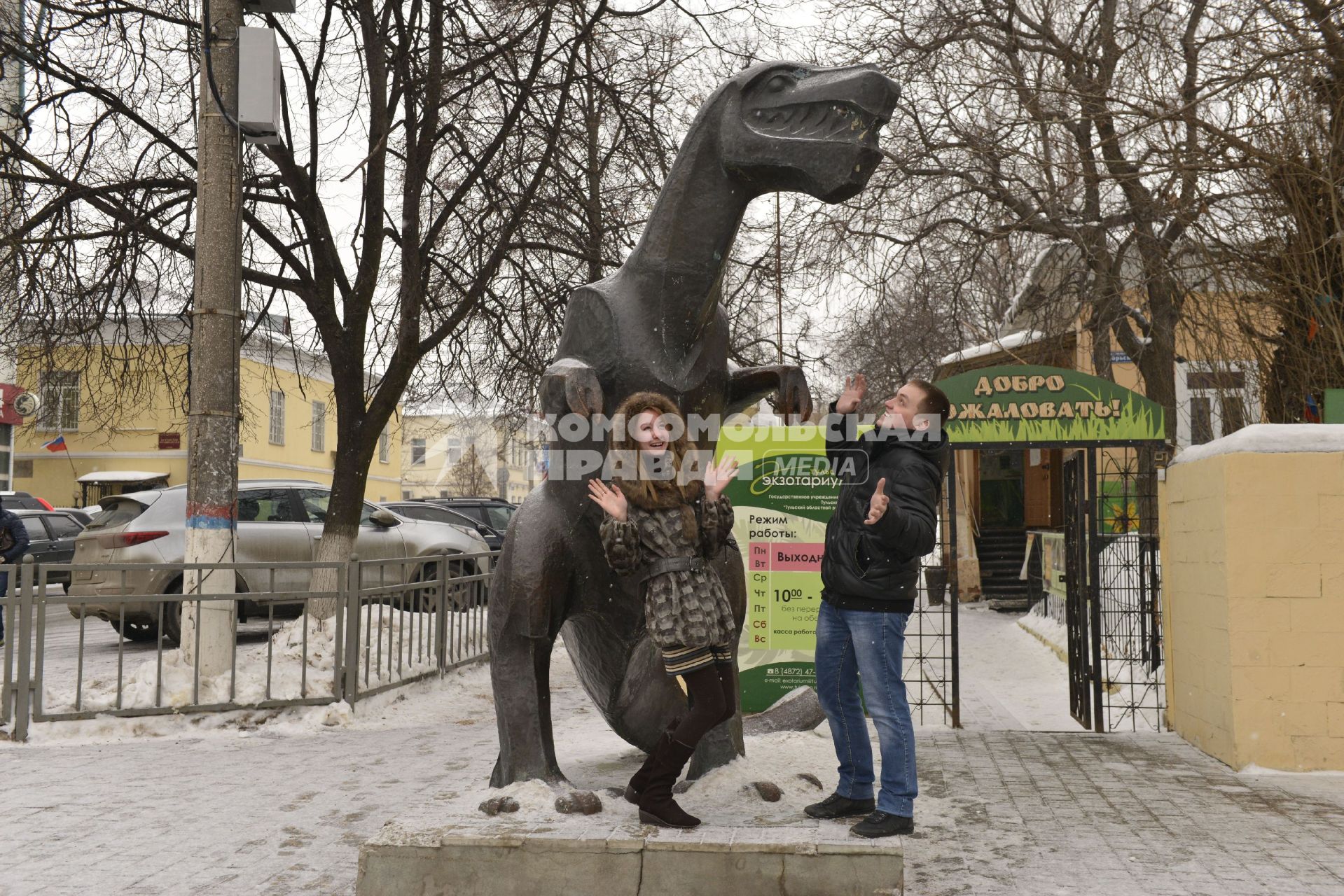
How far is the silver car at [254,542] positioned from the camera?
463 inches

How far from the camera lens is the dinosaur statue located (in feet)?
13.0

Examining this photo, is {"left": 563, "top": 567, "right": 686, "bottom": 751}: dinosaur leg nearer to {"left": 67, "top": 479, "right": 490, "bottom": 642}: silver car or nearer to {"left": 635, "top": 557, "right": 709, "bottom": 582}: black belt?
{"left": 635, "top": 557, "right": 709, "bottom": 582}: black belt

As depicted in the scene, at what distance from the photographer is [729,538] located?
449 centimetres

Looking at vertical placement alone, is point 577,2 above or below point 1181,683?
above

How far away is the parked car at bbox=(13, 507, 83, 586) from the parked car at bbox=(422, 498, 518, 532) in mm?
6568

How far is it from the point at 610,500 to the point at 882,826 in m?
1.54

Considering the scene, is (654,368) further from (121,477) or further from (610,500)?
(121,477)

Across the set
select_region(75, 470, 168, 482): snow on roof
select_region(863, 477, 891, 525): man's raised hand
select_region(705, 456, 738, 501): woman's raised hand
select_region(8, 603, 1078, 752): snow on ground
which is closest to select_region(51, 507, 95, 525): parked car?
select_region(75, 470, 168, 482): snow on roof

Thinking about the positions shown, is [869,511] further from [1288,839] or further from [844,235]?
[844,235]

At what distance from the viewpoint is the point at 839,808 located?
4.29 meters

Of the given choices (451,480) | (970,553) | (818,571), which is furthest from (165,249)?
(451,480)

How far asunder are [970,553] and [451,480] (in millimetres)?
51518

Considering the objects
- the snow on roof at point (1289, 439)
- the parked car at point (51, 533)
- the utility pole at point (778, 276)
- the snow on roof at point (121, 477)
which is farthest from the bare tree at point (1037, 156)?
the snow on roof at point (121, 477)

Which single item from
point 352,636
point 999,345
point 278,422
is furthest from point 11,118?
point 278,422
